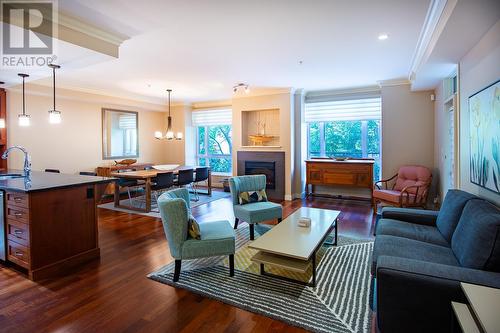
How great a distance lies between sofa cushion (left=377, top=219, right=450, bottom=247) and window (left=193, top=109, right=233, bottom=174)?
18.8ft

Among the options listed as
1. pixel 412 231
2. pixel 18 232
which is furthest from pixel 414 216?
pixel 18 232

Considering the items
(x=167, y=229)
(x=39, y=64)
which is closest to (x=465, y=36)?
(x=167, y=229)

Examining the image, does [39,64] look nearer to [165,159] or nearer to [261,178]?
[261,178]

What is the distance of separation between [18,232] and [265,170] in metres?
4.95

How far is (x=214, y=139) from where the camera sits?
28.0ft

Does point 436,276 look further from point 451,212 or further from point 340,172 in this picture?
point 340,172

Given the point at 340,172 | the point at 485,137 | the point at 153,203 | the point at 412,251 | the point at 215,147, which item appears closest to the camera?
the point at 412,251

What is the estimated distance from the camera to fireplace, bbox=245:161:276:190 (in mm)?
6816

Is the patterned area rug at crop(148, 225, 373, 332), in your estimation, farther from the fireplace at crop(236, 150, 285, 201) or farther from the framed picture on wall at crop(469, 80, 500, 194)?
the fireplace at crop(236, 150, 285, 201)

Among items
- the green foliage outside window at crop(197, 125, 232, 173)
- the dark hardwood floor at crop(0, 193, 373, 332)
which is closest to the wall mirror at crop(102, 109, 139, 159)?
the green foliage outside window at crop(197, 125, 232, 173)

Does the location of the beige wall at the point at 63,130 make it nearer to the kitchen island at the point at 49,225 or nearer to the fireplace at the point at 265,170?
the kitchen island at the point at 49,225

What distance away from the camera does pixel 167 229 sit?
262 cm

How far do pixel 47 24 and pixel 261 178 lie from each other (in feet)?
10.4

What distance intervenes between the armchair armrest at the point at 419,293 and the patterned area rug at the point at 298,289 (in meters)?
0.36
